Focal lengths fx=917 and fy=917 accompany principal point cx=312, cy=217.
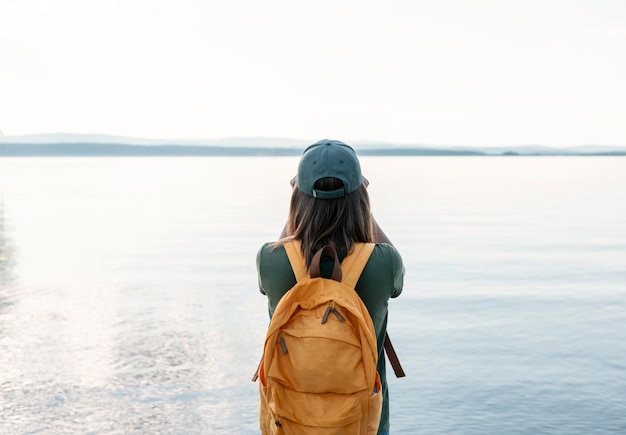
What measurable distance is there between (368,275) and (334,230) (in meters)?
0.19

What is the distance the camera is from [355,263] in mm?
3072

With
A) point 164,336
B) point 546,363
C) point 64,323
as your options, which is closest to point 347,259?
point 546,363

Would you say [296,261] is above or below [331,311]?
above

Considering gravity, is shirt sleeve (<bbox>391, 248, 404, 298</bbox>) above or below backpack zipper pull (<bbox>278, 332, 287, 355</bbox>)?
above

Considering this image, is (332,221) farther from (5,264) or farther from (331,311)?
(5,264)

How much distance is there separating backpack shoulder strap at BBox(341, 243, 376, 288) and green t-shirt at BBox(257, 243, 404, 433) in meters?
0.02

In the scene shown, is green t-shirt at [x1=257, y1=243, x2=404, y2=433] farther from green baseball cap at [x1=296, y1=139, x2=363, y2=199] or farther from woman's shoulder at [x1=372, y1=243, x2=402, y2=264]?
green baseball cap at [x1=296, y1=139, x2=363, y2=199]

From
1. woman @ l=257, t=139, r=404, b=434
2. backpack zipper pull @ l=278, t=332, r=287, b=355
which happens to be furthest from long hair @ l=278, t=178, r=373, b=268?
backpack zipper pull @ l=278, t=332, r=287, b=355

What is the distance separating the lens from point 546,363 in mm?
8422

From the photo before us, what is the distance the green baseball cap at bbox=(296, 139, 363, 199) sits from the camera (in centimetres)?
313

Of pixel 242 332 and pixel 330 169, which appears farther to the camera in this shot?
pixel 242 332

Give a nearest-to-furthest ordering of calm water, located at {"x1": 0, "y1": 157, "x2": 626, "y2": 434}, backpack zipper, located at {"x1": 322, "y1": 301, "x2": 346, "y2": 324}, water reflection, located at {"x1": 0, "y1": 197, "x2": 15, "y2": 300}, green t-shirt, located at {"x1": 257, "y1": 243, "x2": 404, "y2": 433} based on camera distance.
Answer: backpack zipper, located at {"x1": 322, "y1": 301, "x2": 346, "y2": 324} → green t-shirt, located at {"x1": 257, "y1": 243, "x2": 404, "y2": 433} → calm water, located at {"x1": 0, "y1": 157, "x2": 626, "y2": 434} → water reflection, located at {"x1": 0, "y1": 197, "x2": 15, "y2": 300}

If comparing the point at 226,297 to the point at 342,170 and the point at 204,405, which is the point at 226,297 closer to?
the point at 204,405

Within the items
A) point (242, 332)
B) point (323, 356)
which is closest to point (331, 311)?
point (323, 356)
